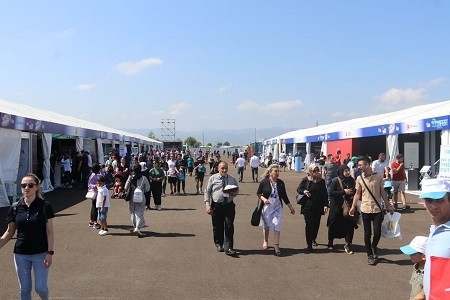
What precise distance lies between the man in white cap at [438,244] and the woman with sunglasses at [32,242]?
3.66 meters

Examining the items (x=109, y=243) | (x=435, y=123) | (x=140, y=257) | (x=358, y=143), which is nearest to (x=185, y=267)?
(x=140, y=257)

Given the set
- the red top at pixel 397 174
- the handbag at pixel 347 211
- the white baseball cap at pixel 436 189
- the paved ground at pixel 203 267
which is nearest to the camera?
the white baseball cap at pixel 436 189

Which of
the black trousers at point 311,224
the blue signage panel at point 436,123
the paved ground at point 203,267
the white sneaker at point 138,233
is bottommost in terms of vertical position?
the paved ground at point 203,267

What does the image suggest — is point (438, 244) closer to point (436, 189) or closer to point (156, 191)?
point (436, 189)

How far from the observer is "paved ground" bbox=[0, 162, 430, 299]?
588 centimetres

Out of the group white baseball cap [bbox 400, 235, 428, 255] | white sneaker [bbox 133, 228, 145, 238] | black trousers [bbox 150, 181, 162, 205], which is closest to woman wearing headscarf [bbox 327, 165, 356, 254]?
white sneaker [bbox 133, 228, 145, 238]

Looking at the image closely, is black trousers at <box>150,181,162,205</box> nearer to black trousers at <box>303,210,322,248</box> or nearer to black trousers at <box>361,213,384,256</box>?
black trousers at <box>303,210,322,248</box>

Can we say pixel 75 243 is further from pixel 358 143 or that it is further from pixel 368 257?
pixel 358 143

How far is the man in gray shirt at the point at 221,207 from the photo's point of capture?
8.16 m

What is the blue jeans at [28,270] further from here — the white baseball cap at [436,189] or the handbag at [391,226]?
the handbag at [391,226]

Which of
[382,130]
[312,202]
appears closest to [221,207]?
[312,202]

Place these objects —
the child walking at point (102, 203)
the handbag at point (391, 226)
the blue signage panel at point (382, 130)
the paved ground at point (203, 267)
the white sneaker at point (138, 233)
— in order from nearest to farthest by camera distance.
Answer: the paved ground at point (203, 267) < the handbag at point (391, 226) < the white sneaker at point (138, 233) < the child walking at point (102, 203) < the blue signage panel at point (382, 130)

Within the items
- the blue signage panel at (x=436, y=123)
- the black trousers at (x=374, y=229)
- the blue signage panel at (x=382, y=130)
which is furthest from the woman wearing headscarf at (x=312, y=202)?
the blue signage panel at (x=382, y=130)

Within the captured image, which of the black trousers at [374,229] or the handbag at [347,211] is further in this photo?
the handbag at [347,211]
